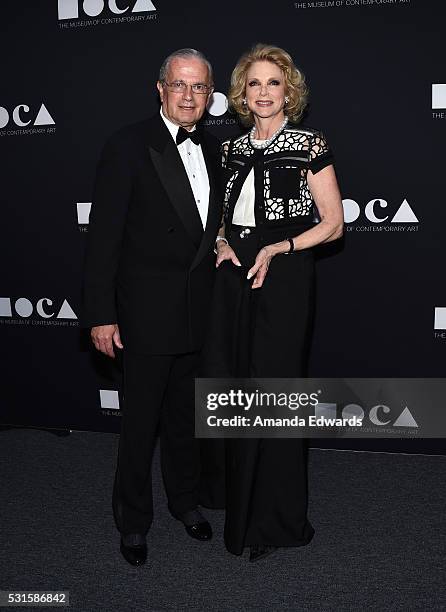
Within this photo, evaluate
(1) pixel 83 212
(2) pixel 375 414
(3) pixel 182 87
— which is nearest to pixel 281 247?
(3) pixel 182 87

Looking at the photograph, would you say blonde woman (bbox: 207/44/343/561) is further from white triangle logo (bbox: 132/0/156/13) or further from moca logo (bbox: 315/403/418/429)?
→ white triangle logo (bbox: 132/0/156/13)

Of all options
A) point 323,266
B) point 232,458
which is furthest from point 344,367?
point 232,458

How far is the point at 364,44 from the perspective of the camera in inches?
141

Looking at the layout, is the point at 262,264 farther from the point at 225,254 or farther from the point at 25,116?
the point at 25,116

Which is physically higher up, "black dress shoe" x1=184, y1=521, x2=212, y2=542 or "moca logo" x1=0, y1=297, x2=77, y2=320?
"moca logo" x1=0, y1=297, x2=77, y2=320

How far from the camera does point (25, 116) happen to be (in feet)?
13.6

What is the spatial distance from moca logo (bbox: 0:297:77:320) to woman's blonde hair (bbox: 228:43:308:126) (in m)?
1.98

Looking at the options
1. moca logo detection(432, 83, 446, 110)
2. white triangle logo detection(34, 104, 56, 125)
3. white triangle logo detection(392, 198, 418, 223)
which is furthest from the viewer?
white triangle logo detection(34, 104, 56, 125)

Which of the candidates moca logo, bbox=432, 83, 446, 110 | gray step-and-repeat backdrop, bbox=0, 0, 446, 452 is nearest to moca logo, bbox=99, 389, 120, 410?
gray step-and-repeat backdrop, bbox=0, 0, 446, 452

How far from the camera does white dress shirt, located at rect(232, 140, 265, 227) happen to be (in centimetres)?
272

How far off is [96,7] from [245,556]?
3.05 meters

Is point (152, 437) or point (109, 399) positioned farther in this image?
point (109, 399)

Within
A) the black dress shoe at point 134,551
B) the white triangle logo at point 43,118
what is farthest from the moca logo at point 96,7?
the black dress shoe at point 134,551

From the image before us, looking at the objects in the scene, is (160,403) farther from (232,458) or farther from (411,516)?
(411,516)
